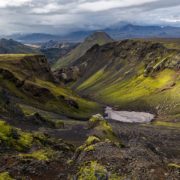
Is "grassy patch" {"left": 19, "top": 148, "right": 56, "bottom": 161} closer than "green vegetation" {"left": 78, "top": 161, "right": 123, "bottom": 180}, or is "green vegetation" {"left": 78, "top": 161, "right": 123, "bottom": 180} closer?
"green vegetation" {"left": 78, "top": 161, "right": 123, "bottom": 180}

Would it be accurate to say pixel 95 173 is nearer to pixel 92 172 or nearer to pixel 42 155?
pixel 92 172

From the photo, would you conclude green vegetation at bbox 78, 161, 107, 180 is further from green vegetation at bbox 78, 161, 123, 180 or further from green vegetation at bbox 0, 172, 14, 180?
green vegetation at bbox 0, 172, 14, 180

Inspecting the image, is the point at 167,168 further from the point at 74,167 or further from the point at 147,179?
the point at 74,167

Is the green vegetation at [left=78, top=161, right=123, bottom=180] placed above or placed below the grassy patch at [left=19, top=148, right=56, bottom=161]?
above

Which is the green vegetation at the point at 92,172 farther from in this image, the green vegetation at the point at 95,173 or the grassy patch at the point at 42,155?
the grassy patch at the point at 42,155

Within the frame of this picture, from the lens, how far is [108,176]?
41094mm

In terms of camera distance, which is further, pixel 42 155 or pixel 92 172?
pixel 42 155

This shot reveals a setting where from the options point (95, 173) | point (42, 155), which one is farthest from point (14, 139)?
point (95, 173)

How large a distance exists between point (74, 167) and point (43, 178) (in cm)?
382

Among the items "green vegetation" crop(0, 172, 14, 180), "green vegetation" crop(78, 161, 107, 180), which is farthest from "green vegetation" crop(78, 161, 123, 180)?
"green vegetation" crop(0, 172, 14, 180)

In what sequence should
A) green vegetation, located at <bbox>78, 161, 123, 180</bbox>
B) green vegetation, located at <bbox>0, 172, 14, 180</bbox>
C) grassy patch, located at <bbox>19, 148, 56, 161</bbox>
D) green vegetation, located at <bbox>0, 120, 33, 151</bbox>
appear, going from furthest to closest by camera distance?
1. green vegetation, located at <bbox>0, 120, 33, 151</bbox>
2. grassy patch, located at <bbox>19, 148, 56, 161</bbox>
3. green vegetation, located at <bbox>0, 172, 14, 180</bbox>
4. green vegetation, located at <bbox>78, 161, 123, 180</bbox>

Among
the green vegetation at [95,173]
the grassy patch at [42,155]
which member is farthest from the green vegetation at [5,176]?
the green vegetation at [95,173]

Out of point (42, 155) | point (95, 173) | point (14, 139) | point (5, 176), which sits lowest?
point (42, 155)

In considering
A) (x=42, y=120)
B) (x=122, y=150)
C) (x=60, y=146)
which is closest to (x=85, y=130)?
(x=42, y=120)
